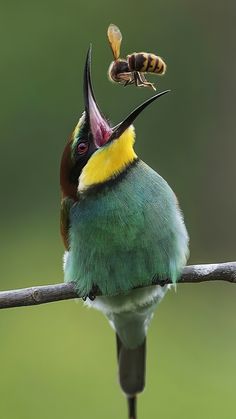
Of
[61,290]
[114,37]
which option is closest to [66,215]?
[61,290]

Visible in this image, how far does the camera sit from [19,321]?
413 cm

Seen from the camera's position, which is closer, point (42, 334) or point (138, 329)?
point (138, 329)

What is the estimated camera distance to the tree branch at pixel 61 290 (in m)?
2.07

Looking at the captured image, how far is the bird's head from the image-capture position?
227cm

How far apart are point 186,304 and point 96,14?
1851 mm

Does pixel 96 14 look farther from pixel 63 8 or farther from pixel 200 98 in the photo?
pixel 200 98

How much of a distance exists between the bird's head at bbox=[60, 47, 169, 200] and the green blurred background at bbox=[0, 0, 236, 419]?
1305 mm

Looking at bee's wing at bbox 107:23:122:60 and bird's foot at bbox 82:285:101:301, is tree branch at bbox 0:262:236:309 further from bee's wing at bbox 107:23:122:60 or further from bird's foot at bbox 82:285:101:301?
bee's wing at bbox 107:23:122:60

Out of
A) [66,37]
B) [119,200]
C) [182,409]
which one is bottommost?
[182,409]

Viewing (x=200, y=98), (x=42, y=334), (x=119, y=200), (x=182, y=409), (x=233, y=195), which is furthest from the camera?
(x=200, y=98)

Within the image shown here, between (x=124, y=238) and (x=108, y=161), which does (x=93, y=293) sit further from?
(x=108, y=161)

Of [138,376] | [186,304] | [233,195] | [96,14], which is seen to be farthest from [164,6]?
[138,376]

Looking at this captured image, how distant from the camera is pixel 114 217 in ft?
7.46

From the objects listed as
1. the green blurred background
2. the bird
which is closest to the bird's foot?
the bird
